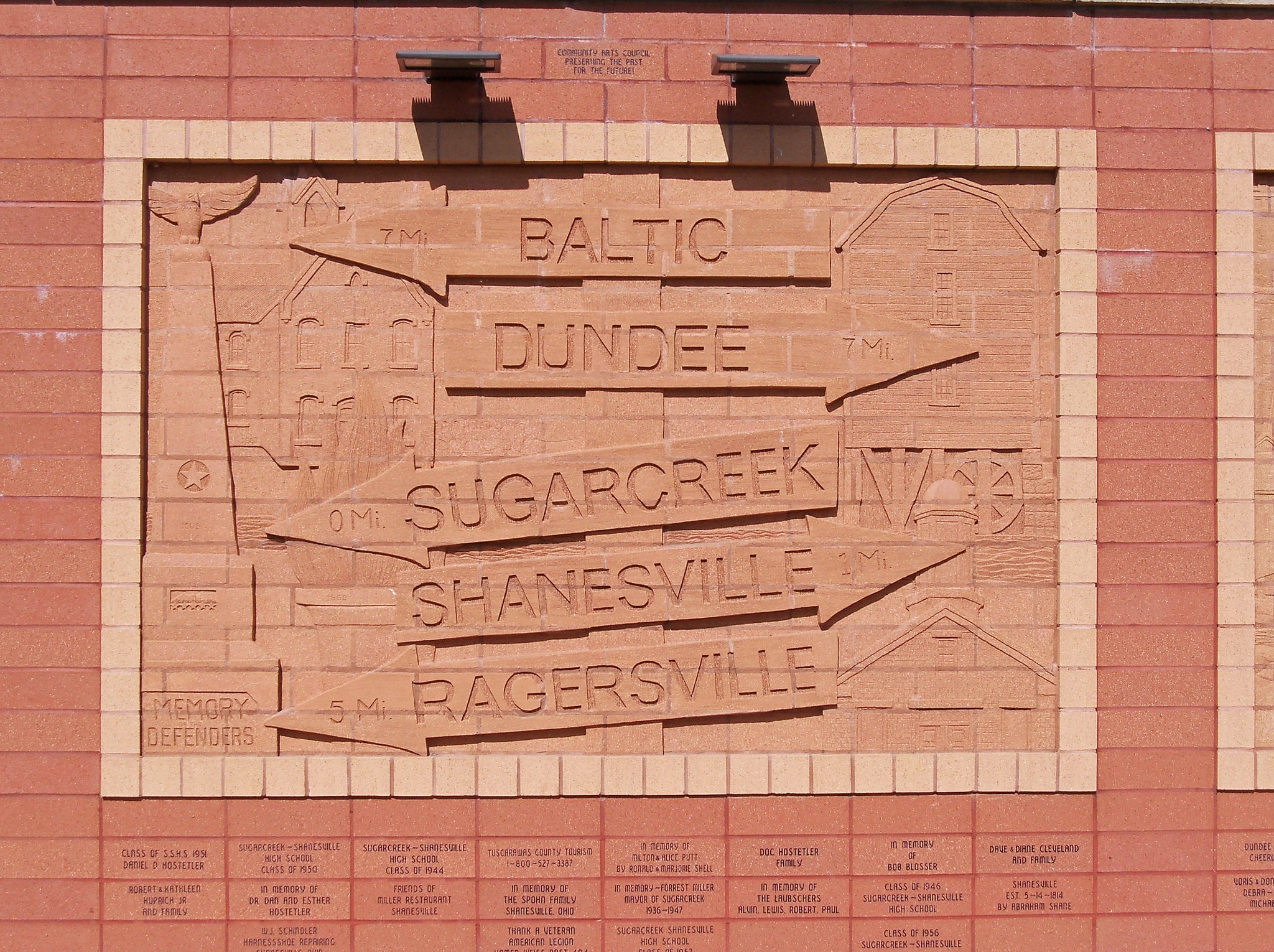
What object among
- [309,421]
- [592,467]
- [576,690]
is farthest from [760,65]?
[576,690]

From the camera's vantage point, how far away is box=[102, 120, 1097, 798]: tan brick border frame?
19.1ft

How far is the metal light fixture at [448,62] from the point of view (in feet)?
18.2

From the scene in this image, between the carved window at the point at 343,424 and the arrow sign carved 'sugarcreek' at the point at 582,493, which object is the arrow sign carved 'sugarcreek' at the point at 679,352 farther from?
the carved window at the point at 343,424

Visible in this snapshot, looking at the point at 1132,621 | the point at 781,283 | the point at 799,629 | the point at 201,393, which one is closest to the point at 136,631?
the point at 201,393

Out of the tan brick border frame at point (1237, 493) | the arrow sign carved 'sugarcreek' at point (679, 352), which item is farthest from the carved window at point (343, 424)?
the tan brick border frame at point (1237, 493)

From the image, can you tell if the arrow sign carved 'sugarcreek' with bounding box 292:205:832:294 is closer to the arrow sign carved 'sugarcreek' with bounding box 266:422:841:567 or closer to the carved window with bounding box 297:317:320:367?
the carved window with bounding box 297:317:320:367

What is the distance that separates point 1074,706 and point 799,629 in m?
1.83

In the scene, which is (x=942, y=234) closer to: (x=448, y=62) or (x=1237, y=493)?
(x=1237, y=493)

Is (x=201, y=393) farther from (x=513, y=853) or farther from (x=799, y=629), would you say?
(x=799, y=629)

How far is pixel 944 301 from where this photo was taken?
6016 millimetres

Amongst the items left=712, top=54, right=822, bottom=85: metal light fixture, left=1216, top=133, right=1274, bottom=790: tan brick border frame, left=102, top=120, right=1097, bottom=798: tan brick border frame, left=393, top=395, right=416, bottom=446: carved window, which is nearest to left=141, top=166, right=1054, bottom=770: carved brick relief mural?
left=393, top=395, right=416, bottom=446: carved window

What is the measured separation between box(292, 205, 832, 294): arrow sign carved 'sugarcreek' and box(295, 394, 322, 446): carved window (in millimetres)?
921

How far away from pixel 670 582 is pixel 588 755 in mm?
1219

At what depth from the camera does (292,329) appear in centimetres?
591
